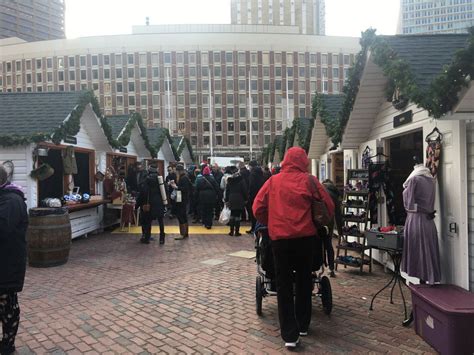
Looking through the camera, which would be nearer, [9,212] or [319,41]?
[9,212]

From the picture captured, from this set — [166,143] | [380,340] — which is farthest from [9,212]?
[166,143]

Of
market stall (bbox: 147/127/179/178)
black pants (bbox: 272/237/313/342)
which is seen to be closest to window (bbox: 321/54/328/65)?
market stall (bbox: 147/127/179/178)

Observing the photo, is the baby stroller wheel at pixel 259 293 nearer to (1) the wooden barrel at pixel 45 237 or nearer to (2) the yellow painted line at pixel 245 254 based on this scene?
(2) the yellow painted line at pixel 245 254

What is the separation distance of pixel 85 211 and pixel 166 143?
872 centimetres

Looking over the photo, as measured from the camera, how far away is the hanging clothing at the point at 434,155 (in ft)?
15.7

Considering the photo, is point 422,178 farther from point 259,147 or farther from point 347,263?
point 259,147

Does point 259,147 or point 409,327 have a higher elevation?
point 259,147

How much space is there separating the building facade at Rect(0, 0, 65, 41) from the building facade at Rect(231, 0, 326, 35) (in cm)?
4878

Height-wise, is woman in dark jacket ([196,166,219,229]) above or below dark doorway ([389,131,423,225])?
below

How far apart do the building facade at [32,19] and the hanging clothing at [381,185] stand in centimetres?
11147

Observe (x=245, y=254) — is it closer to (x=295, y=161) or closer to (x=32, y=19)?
(x=295, y=161)

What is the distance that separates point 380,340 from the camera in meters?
3.89

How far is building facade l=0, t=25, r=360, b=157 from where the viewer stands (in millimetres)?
65938

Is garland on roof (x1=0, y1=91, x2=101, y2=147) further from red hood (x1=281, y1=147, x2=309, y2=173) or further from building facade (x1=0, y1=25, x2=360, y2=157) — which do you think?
building facade (x1=0, y1=25, x2=360, y2=157)
